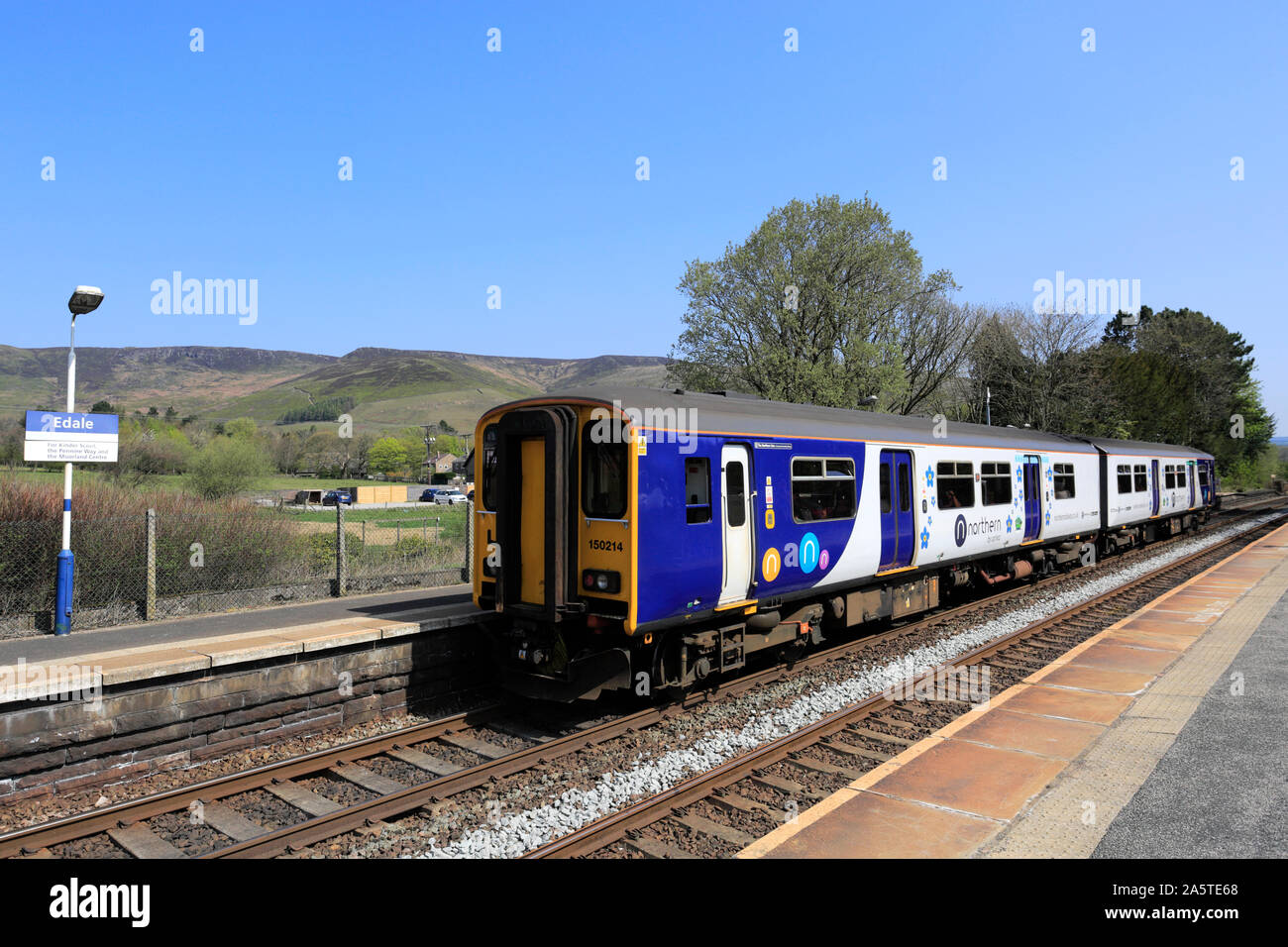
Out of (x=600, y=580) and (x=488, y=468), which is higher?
(x=488, y=468)

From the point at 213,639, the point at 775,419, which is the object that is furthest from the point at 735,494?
the point at 213,639

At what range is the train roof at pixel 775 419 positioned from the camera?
7801 mm

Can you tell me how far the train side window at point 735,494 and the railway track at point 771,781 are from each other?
7.50ft

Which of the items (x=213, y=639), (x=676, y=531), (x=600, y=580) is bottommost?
(x=213, y=639)

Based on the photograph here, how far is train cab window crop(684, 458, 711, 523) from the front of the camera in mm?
7648

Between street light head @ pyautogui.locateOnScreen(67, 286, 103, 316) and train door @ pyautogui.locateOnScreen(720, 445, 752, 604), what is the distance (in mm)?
8869

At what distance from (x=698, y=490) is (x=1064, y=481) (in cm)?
1326

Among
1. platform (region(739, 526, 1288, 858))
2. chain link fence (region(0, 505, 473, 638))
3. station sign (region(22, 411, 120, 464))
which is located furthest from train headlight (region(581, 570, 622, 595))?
station sign (region(22, 411, 120, 464))

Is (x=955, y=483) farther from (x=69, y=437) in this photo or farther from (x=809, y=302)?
(x=809, y=302)

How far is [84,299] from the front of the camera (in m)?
10.1

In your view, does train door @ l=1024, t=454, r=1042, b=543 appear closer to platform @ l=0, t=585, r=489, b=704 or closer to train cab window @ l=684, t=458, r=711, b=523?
train cab window @ l=684, t=458, r=711, b=523
